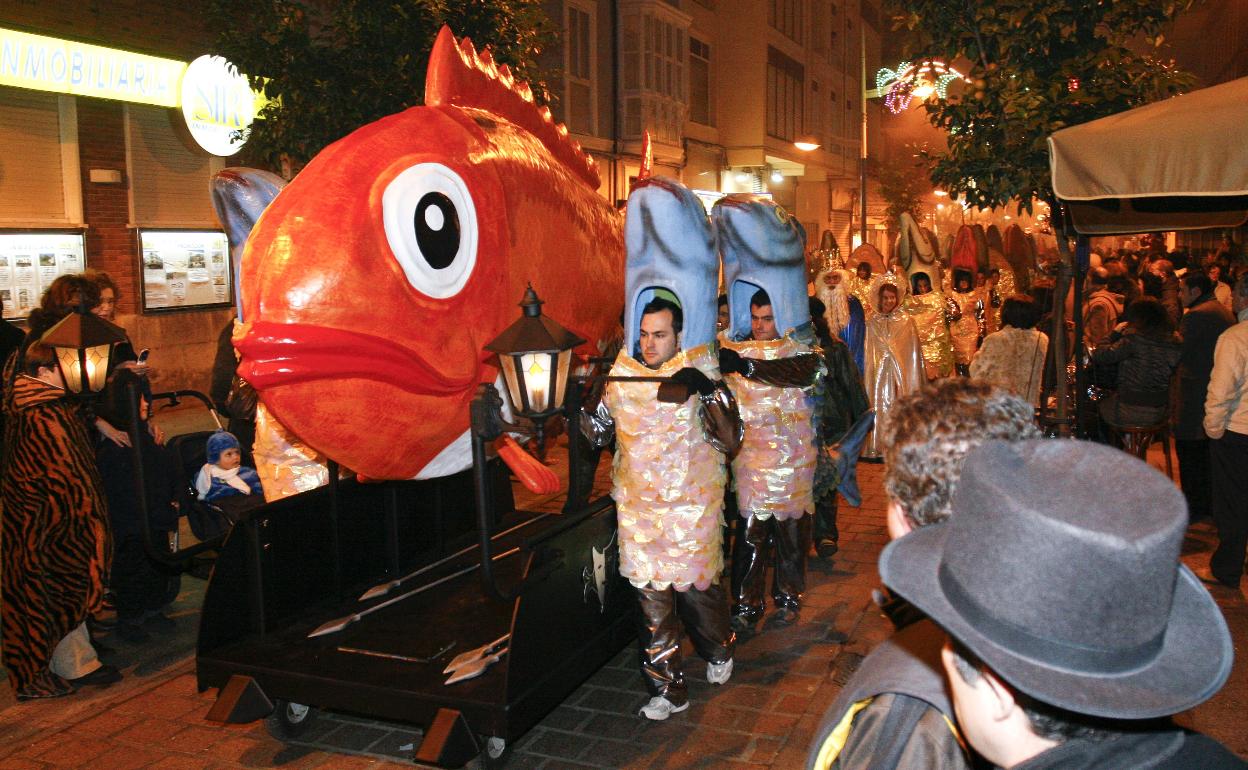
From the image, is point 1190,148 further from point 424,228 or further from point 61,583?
point 61,583

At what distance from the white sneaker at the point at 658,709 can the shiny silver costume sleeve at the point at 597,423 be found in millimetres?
1154

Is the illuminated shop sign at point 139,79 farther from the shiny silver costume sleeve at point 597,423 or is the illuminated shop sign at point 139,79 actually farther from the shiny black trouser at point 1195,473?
the shiny black trouser at point 1195,473

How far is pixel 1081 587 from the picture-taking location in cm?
123

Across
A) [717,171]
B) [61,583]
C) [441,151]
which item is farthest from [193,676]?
[717,171]

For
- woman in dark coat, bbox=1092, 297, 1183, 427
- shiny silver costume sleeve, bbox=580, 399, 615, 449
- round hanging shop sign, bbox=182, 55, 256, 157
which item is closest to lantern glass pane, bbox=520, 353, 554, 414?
shiny silver costume sleeve, bbox=580, 399, 615, 449

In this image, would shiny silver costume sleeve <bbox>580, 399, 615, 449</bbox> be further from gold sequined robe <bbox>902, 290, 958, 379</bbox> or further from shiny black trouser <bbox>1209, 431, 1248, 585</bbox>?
gold sequined robe <bbox>902, 290, 958, 379</bbox>

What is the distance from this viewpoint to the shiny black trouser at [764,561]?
208 inches

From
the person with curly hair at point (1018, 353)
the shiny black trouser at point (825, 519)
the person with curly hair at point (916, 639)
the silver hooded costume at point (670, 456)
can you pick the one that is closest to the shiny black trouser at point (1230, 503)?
the person with curly hair at point (1018, 353)

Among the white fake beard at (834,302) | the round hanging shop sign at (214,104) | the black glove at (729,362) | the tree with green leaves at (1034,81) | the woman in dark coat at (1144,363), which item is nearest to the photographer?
the black glove at (729,362)

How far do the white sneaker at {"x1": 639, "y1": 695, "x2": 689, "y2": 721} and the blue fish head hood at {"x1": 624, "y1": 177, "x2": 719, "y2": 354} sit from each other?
4.86ft

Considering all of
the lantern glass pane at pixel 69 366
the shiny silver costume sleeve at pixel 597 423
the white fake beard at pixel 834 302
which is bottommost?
the shiny silver costume sleeve at pixel 597 423

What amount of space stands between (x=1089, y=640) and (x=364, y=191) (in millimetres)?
2817

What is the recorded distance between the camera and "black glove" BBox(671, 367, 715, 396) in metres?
4.18

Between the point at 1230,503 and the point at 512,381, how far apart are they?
4.22 meters
